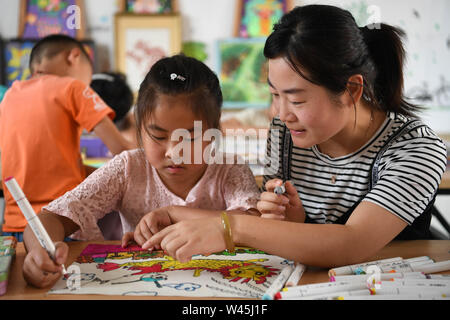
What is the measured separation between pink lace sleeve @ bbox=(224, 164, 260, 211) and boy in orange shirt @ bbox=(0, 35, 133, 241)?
565 millimetres

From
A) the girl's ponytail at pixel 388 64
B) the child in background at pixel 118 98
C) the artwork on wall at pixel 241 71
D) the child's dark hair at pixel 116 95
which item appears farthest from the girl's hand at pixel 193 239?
the artwork on wall at pixel 241 71

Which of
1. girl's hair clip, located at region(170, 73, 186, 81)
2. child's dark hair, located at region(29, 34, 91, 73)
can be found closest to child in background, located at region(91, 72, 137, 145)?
child's dark hair, located at region(29, 34, 91, 73)

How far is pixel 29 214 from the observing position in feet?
2.23

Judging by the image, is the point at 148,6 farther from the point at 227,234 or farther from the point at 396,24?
the point at 227,234

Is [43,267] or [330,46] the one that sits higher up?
[330,46]

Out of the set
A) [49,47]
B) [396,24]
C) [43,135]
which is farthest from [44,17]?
[396,24]

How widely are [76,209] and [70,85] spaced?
0.68 meters

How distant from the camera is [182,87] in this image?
108 centimetres

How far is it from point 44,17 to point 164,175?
2.99 m

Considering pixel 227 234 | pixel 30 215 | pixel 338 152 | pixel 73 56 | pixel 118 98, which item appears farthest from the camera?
pixel 118 98

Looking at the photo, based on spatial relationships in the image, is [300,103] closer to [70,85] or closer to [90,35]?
[70,85]

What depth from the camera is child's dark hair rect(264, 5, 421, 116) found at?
94cm

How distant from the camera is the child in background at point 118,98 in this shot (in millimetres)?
2533
